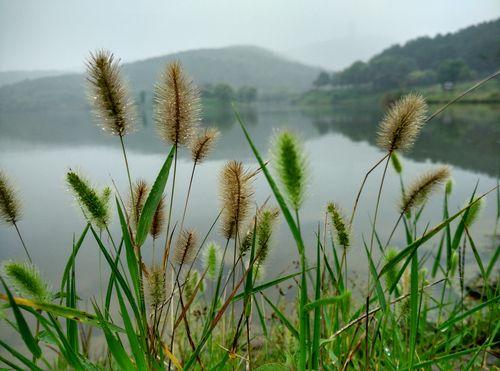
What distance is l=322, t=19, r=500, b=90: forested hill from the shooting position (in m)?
77.6

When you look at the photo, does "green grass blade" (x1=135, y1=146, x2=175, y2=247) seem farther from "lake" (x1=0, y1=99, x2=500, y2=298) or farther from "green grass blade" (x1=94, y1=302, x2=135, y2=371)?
"green grass blade" (x1=94, y1=302, x2=135, y2=371)

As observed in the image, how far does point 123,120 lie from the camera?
3.80 feet

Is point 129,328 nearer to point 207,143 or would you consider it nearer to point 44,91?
point 207,143

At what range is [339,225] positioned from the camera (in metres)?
1.28

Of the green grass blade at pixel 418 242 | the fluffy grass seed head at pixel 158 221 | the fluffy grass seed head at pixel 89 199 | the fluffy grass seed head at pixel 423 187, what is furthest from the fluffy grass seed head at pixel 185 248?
the fluffy grass seed head at pixel 423 187

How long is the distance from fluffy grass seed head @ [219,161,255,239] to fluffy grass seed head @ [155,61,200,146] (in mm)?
176

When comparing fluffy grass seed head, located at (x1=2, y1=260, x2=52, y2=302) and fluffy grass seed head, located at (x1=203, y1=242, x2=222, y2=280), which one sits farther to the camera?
fluffy grass seed head, located at (x1=203, y1=242, x2=222, y2=280)

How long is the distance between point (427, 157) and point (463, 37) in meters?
106

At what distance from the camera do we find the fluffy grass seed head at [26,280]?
3.74ft

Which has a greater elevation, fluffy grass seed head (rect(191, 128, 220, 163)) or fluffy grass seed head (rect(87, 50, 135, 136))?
fluffy grass seed head (rect(87, 50, 135, 136))

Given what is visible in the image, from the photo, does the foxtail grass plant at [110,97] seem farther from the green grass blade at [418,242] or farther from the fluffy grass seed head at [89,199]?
the green grass blade at [418,242]

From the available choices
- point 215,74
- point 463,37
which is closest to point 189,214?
point 463,37

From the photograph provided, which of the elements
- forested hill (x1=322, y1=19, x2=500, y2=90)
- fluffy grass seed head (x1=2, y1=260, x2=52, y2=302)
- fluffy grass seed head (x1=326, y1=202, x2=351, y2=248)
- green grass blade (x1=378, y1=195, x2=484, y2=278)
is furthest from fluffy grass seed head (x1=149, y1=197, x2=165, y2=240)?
forested hill (x1=322, y1=19, x2=500, y2=90)

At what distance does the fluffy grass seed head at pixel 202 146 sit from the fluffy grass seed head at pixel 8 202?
68cm
